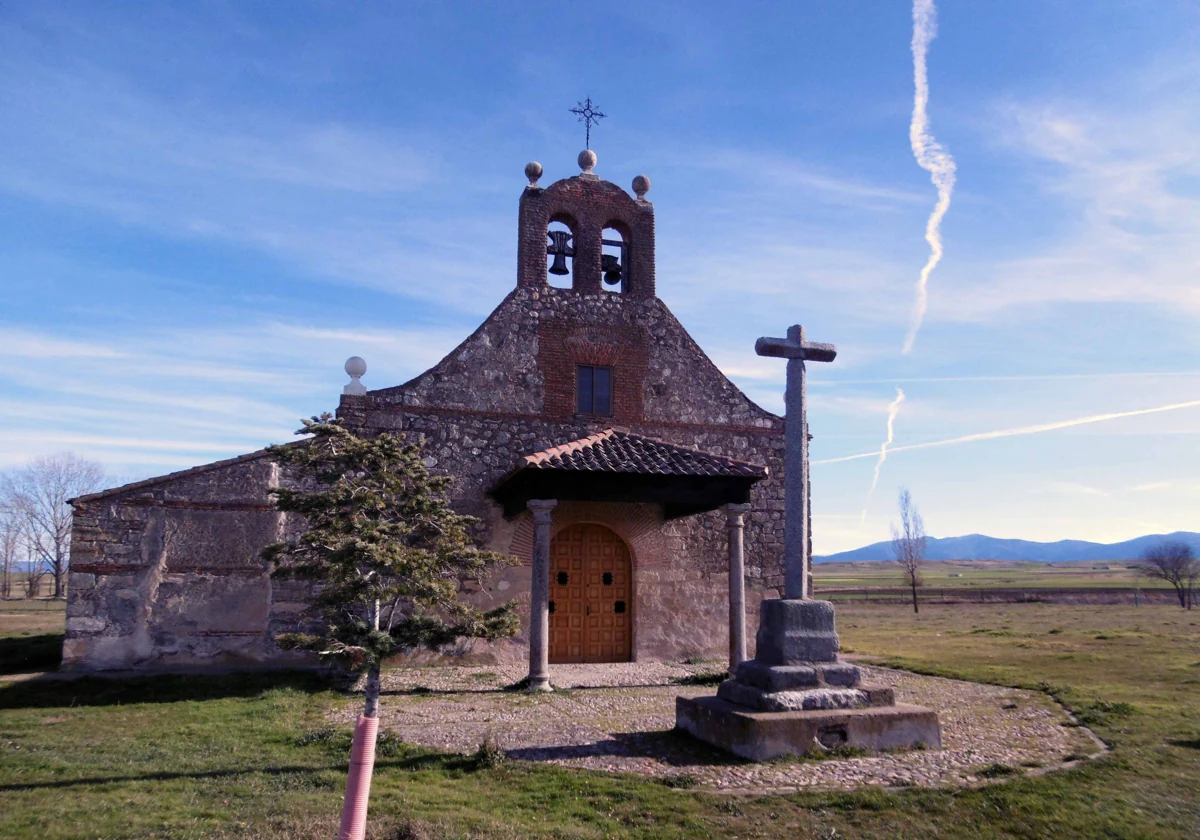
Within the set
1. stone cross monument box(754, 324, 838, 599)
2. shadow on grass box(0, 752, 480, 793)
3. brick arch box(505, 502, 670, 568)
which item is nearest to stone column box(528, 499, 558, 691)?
brick arch box(505, 502, 670, 568)

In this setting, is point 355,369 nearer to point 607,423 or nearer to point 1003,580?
point 607,423

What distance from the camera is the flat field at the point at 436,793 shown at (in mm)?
5500

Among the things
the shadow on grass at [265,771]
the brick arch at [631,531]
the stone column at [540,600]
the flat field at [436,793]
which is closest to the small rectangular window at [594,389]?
the brick arch at [631,531]

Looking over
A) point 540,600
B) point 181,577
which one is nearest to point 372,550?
point 540,600

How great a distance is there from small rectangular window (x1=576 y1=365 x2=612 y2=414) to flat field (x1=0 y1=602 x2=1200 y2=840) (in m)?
7.31

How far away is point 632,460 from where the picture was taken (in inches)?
497

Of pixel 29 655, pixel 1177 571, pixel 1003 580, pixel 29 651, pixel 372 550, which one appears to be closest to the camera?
pixel 372 550

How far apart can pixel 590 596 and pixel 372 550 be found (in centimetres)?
→ 837

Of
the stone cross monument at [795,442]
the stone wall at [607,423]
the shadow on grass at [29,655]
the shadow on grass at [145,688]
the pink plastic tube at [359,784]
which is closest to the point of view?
the pink plastic tube at [359,784]

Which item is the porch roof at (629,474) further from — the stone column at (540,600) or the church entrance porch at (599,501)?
the stone column at (540,600)

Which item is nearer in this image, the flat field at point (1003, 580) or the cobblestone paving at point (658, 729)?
the cobblestone paving at point (658, 729)

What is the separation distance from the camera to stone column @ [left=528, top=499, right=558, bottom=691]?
38.8ft

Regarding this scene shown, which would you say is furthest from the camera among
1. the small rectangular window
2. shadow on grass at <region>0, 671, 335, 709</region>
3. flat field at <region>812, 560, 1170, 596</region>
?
flat field at <region>812, 560, 1170, 596</region>

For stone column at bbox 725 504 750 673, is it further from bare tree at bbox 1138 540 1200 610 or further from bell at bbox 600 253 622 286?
bare tree at bbox 1138 540 1200 610
